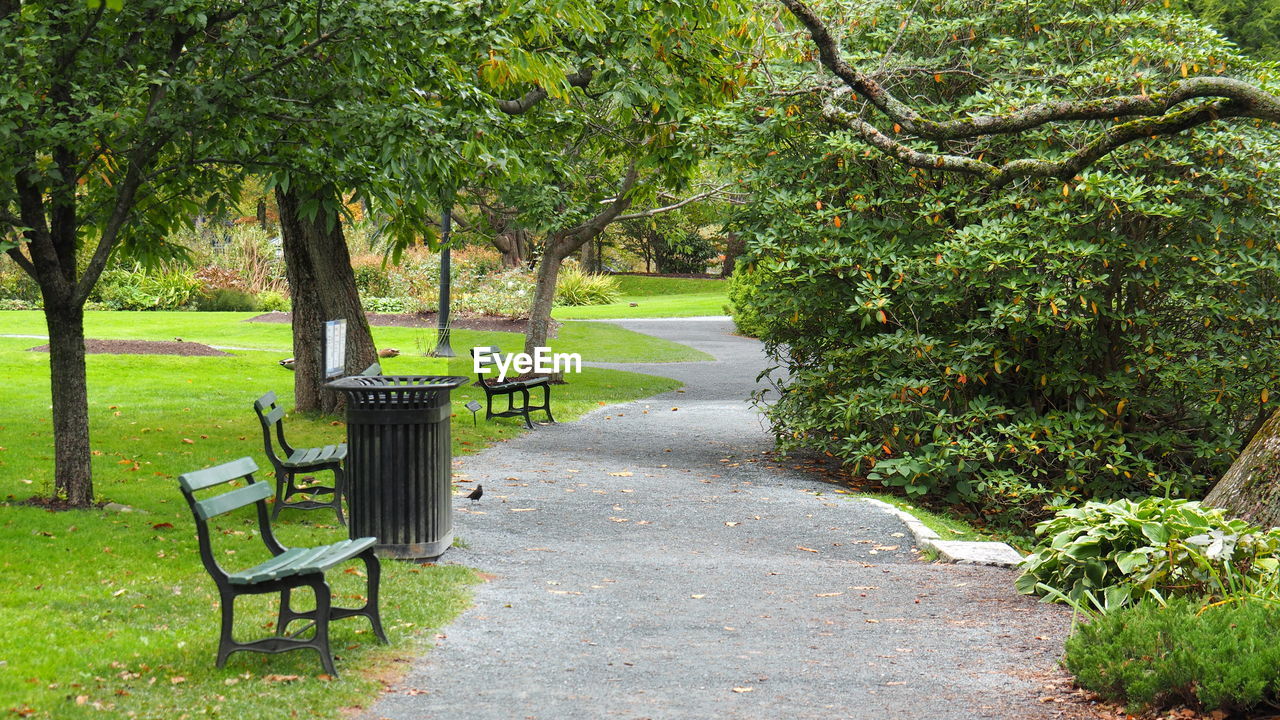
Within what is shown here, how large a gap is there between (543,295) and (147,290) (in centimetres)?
1861

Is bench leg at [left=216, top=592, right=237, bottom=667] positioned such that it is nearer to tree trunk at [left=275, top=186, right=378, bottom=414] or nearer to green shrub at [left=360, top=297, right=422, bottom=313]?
tree trunk at [left=275, top=186, right=378, bottom=414]

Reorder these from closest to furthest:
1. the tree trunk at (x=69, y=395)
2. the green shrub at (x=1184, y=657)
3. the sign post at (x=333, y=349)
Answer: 1. the green shrub at (x=1184, y=657)
2. the tree trunk at (x=69, y=395)
3. the sign post at (x=333, y=349)

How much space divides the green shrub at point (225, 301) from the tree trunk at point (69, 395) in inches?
996

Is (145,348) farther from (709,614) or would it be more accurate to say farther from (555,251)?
(709,614)

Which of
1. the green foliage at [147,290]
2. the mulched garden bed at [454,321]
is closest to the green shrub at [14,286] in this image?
the green foliage at [147,290]

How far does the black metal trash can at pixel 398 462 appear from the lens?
22.7 feet

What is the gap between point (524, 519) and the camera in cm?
891

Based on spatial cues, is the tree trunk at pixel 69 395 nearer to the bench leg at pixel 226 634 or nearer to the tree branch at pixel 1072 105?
the bench leg at pixel 226 634

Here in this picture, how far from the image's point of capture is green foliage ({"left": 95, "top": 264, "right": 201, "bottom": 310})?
3175cm

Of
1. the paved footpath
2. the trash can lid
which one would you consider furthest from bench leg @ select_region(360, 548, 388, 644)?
the trash can lid

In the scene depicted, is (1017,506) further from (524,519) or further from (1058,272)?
(524,519)

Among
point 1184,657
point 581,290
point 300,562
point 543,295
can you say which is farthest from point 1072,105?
point 581,290

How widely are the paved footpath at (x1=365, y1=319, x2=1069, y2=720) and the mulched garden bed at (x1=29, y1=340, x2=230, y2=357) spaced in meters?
11.5

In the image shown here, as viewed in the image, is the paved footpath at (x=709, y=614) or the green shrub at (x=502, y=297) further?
the green shrub at (x=502, y=297)
